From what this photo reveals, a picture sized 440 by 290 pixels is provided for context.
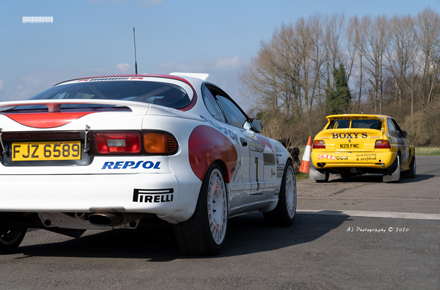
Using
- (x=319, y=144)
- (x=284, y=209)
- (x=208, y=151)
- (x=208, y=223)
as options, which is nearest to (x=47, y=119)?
(x=208, y=151)

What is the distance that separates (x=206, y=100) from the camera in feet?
15.6

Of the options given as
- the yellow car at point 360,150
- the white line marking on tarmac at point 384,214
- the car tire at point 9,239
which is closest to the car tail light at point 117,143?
the car tire at point 9,239

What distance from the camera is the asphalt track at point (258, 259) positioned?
338 cm

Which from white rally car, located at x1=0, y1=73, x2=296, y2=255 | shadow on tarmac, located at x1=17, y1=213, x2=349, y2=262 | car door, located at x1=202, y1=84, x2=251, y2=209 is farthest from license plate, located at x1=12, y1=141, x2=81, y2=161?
car door, located at x1=202, y1=84, x2=251, y2=209

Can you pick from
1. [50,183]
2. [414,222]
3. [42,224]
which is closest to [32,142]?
[50,183]

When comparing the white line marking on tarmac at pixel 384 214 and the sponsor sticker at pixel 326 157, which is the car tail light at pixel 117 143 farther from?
the sponsor sticker at pixel 326 157

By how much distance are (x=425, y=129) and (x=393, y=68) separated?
11.2 m

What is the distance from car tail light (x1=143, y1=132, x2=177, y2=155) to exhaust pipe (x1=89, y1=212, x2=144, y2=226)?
0.46 m

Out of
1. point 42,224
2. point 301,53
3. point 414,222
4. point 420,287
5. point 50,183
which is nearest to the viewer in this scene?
point 420,287

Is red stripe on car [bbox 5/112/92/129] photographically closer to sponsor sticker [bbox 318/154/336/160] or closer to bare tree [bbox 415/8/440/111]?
sponsor sticker [bbox 318/154/336/160]

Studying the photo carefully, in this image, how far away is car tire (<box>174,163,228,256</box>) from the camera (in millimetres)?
3936

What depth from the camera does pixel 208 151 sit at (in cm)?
407

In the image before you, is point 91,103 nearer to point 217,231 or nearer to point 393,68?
point 217,231

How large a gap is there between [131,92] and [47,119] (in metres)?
1.03
